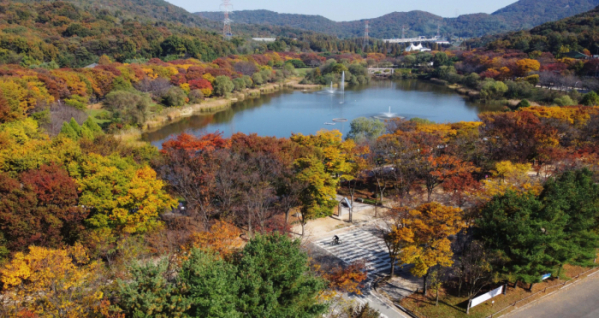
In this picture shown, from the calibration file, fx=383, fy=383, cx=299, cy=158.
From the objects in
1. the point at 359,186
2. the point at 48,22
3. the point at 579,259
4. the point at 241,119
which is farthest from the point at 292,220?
the point at 48,22

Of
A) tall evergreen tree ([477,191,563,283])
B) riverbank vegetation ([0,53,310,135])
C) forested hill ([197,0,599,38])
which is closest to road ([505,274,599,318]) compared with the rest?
tall evergreen tree ([477,191,563,283])

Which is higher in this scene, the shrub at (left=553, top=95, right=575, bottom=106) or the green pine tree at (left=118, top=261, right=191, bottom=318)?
the shrub at (left=553, top=95, right=575, bottom=106)

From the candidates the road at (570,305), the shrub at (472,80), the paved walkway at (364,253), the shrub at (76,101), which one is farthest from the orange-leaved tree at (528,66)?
the shrub at (76,101)

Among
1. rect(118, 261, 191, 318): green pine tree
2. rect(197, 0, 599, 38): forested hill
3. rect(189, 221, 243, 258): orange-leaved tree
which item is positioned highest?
rect(197, 0, 599, 38): forested hill

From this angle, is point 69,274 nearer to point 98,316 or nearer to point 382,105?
point 98,316

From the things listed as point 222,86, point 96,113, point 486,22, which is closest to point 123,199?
point 96,113

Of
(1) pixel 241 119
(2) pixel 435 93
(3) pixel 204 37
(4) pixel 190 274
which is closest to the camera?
(4) pixel 190 274

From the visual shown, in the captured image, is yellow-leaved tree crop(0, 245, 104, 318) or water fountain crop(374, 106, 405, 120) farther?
water fountain crop(374, 106, 405, 120)

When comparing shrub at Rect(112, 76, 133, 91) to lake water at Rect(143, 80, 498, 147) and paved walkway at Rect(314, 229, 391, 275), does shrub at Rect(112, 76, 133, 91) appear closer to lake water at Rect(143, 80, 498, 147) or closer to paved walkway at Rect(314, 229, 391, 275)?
lake water at Rect(143, 80, 498, 147)
